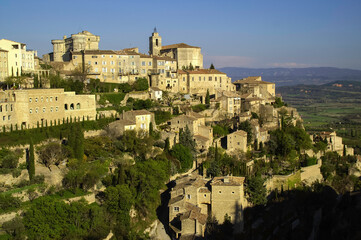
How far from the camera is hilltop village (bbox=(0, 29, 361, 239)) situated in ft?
92.9

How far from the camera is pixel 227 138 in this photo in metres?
42.2

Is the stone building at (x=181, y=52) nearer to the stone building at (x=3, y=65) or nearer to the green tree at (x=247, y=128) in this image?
the green tree at (x=247, y=128)

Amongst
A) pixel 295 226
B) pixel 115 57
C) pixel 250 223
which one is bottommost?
pixel 250 223

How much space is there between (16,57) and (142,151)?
705 inches

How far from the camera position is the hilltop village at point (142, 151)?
28.3 metres

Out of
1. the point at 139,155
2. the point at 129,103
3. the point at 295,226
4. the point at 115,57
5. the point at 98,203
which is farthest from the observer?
the point at 115,57

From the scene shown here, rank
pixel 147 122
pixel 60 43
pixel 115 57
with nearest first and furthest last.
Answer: pixel 147 122 < pixel 115 57 < pixel 60 43

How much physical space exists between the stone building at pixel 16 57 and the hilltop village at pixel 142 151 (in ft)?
0.44

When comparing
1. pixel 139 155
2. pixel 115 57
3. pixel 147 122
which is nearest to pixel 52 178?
pixel 139 155

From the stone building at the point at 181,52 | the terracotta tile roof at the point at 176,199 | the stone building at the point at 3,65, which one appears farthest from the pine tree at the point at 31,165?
the stone building at the point at 181,52

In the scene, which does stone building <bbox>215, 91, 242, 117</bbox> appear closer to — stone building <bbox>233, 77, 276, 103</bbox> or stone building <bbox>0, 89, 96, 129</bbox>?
stone building <bbox>233, 77, 276, 103</bbox>

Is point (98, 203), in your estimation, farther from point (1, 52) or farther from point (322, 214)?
point (1, 52)

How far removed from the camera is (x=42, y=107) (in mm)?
35969

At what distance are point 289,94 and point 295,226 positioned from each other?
170244mm
